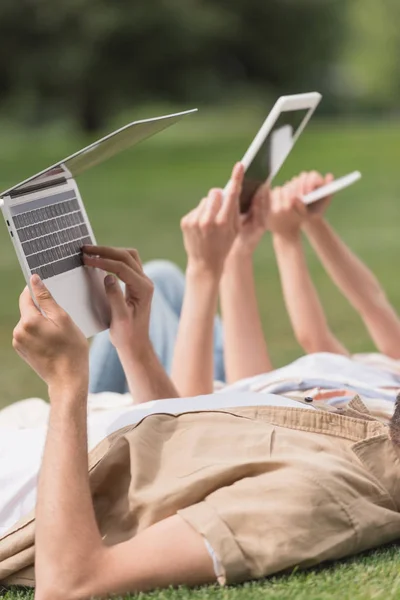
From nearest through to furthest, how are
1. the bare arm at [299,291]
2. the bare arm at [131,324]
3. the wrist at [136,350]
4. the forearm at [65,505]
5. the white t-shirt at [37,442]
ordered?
the forearm at [65,505] → the white t-shirt at [37,442] → the bare arm at [131,324] → the wrist at [136,350] → the bare arm at [299,291]

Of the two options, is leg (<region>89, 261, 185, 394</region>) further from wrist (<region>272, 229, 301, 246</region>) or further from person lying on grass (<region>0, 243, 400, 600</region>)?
person lying on grass (<region>0, 243, 400, 600</region>)

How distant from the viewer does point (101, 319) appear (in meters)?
2.86

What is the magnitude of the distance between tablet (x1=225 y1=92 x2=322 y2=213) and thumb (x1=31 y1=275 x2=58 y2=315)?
1249 mm

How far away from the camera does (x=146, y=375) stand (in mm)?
3059

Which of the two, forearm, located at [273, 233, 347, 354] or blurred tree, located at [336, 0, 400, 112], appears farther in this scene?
blurred tree, located at [336, 0, 400, 112]

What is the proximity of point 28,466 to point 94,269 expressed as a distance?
47 cm

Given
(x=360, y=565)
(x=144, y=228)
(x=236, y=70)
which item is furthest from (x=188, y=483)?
(x=236, y=70)

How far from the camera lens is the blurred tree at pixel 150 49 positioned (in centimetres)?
3053

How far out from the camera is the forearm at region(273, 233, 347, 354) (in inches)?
163

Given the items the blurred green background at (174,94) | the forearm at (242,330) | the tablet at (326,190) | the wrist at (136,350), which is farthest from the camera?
the blurred green background at (174,94)

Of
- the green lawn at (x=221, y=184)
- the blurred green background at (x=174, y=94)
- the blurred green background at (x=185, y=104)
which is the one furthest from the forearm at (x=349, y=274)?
the blurred green background at (x=174, y=94)

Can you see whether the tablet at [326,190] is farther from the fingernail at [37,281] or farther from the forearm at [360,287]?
the fingernail at [37,281]

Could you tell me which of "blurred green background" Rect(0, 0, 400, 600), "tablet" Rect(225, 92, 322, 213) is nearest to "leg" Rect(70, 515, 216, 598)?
"tablet" Rect(225, 92, 322, 213)

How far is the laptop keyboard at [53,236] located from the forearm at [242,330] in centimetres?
122
